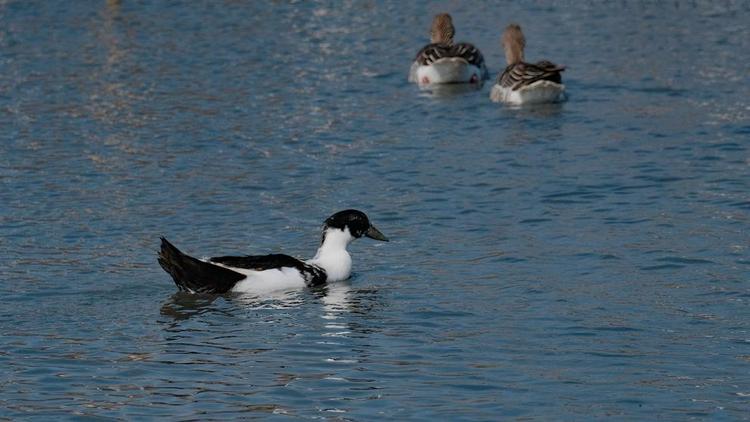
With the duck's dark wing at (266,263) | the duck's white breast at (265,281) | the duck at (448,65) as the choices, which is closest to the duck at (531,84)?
the duck at (448,65)

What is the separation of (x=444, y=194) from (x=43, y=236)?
16.5 feet

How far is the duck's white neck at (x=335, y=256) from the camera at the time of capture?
16578mm

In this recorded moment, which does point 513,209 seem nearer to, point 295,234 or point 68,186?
point 295,234

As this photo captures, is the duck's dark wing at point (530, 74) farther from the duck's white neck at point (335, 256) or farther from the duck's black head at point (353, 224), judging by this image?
the duck's white neck at point (335, 256)

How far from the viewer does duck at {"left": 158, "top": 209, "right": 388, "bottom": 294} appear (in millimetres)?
15625

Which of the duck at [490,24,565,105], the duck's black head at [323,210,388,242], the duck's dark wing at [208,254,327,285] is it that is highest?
the duck at [490,24,565,105]

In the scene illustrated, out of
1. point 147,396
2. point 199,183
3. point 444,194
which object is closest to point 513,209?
point 444,194

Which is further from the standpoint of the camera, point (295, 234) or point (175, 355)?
point (295, 234)

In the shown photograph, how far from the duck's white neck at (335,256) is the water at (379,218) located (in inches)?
9.8

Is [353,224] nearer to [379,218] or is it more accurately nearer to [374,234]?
[374,234]

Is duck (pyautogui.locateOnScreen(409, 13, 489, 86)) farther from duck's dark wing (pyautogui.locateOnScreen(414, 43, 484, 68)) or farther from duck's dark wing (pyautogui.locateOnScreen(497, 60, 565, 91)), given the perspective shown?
duck's dark wing (pyautogui.locateOnScreen(497, 60, 565, 91))

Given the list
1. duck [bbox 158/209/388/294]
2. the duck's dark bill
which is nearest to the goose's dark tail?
duck [bbox 158/209/388/294]

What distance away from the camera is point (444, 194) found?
20.4 m

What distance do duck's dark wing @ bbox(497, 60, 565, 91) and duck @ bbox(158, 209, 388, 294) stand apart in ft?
34.3
